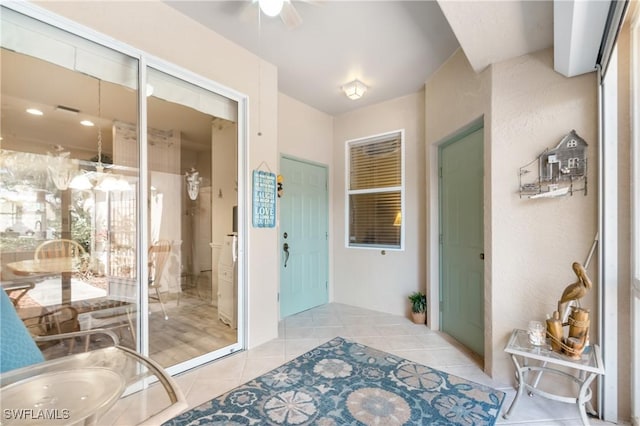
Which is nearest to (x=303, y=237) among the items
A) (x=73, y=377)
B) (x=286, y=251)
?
(x=286, y=251)

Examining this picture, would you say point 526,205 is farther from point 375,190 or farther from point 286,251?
point 286,251

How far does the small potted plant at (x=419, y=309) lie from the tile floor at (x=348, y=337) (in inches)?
4.0

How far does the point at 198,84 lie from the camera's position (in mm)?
2418

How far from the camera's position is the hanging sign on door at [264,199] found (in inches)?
110

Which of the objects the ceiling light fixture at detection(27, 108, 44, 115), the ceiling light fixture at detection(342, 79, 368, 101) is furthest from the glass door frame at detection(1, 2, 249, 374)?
the ceiling light fixture at detection(27, 108, 44, 115)

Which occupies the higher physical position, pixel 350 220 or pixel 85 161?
pixel 85 161

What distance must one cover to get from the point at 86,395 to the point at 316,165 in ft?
11.6

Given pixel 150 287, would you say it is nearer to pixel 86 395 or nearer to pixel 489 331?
pixel 86 395

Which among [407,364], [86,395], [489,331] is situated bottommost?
[407,364]

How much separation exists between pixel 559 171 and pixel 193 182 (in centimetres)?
333

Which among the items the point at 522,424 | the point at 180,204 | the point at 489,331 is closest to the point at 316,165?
the point at 180,204

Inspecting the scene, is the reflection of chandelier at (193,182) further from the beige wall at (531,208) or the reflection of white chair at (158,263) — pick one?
the beige wall at (531,208)

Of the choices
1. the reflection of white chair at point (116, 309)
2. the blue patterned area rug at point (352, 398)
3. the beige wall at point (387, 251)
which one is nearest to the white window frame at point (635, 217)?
the blue patterned area rug at point (352, 398)

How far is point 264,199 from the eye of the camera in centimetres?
288
